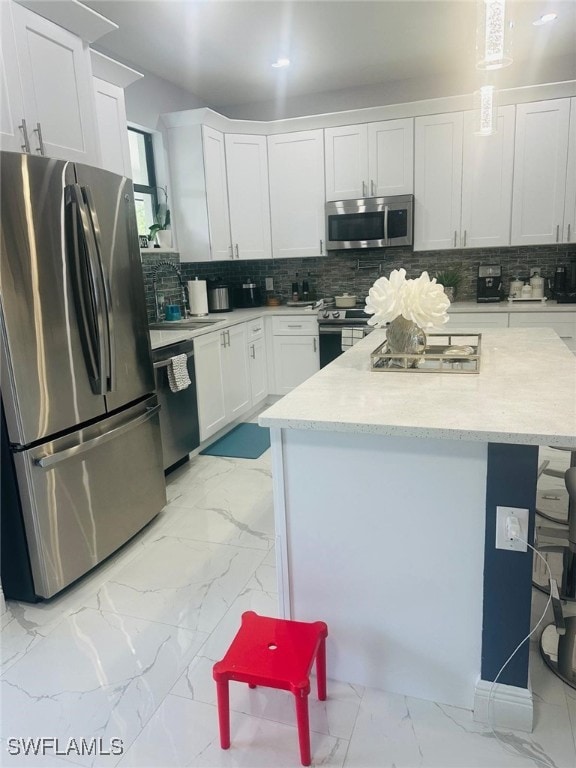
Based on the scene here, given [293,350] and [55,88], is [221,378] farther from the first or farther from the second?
[55,88]

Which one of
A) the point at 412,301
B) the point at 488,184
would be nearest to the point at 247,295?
the point at 488,184

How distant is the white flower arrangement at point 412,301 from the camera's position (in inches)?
77.6

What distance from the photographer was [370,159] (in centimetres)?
454

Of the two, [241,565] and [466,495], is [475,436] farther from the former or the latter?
[241,565]

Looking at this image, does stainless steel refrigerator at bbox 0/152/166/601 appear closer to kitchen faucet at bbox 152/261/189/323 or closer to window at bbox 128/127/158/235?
kitchen faucet at bbox 152/261/189/323

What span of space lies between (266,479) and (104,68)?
2.64 metres

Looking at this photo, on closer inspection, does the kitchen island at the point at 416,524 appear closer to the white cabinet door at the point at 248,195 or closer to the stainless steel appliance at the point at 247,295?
the white cabinet door at the point at 248,195

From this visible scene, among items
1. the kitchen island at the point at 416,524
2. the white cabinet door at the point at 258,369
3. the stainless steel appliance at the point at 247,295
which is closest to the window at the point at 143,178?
the stainless steel appliance at the point at 247,295

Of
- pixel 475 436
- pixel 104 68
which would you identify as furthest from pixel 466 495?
pixel 104 68

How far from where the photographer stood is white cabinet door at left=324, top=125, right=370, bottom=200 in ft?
14.9

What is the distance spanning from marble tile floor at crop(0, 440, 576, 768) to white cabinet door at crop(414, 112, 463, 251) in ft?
10.5

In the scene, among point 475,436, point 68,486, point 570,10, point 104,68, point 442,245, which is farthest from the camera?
point 442,245

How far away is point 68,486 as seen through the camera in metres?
2.25

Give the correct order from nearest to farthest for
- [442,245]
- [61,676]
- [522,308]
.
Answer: [61,676] < [522,308] < [442,245]
